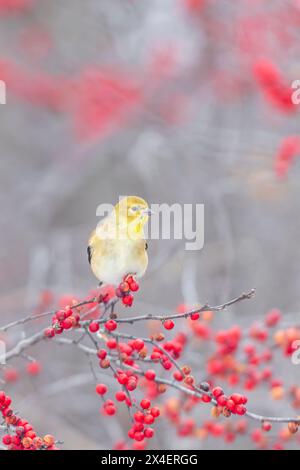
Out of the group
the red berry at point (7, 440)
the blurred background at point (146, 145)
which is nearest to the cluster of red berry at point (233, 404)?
the red berry at point (7, 440)

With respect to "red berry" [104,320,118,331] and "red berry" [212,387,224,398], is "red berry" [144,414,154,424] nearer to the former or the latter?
"red berry" [212,387,224,398]

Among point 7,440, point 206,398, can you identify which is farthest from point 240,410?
point 7,440

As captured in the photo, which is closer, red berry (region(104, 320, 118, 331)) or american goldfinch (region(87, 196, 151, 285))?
red berry (region(104, 320, 118, 331))

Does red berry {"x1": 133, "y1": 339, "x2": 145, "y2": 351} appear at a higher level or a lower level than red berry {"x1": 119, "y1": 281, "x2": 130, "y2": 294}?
lower

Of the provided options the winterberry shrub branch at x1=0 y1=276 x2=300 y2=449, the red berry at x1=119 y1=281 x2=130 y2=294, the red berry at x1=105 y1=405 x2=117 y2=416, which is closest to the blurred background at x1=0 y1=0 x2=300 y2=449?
the winterberry shrub branch at x1=0 y1=276 x2=300 y2=449

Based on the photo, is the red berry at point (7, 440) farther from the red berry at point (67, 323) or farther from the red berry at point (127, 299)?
the red berry at point (127, 299)

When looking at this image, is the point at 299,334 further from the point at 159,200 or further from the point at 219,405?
the point at 159,200

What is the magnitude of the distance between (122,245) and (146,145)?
344cm

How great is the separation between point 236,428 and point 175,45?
15.5ft

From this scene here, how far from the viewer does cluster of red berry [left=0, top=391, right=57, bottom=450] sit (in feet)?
6.79

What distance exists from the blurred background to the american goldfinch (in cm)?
199

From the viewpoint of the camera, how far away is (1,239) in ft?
22.1

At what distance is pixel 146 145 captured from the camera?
5910 mm
